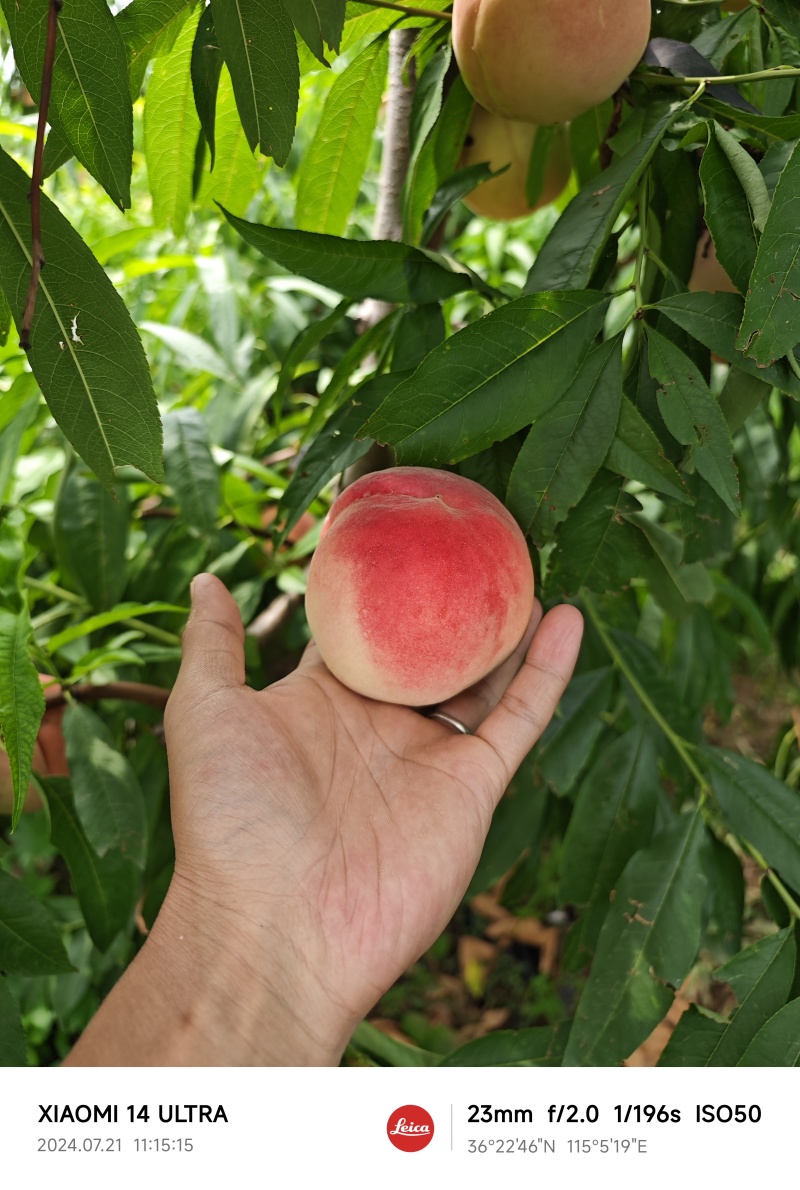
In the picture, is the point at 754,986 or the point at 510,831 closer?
the point at 754,986

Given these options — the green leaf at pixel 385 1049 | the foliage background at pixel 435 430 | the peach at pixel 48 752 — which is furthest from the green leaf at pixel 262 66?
the green leaf at pixel 385 1049

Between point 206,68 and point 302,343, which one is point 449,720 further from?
point 206,68

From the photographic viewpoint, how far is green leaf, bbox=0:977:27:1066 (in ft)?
2.30

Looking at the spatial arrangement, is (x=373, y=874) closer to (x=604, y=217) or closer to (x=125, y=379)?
(x=125, y=379)

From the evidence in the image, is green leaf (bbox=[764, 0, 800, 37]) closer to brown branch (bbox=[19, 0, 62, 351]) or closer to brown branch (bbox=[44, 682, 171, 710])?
brown branch (bbox=[19, 0, 62, 351])

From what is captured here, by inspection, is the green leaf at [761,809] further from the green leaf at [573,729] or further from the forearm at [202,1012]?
the forearm at [202,1012]

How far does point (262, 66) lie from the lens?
24.0 inches

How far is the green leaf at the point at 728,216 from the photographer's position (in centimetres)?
66

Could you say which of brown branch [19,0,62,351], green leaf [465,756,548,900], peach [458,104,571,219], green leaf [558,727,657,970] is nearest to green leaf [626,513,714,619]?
green leaf [558,727,657,970]

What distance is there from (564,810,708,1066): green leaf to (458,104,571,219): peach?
683mm

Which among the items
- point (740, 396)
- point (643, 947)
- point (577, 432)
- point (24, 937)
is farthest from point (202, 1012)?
point (740, 396)

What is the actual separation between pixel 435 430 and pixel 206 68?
0.31 meters

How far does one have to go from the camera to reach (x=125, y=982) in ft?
2.20
